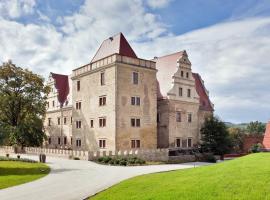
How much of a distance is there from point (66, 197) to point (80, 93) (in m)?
34.4

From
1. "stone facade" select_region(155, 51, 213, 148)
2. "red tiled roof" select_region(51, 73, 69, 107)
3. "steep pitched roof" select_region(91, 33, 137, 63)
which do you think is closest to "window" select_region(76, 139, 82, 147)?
"stone facade" select_region(155, 51, 213, 148)

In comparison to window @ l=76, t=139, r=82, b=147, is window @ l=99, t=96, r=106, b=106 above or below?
above

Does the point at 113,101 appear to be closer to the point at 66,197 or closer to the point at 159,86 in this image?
the point at 159,86

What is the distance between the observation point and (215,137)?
46.2 meters

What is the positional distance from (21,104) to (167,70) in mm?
24994

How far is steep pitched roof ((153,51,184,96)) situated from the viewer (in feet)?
159

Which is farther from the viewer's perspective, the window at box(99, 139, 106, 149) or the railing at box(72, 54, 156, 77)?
the window at box(99, 139, 106, 149)

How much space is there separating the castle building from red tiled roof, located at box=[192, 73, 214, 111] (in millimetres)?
1425

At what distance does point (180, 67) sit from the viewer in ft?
160

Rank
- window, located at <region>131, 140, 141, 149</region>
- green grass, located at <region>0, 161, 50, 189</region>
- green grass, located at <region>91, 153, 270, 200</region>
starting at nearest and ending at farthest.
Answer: green grass, located at <region>91, 153, 270, 200</region> → green grass, located at <region>0, 161, 50, 189</region> → window, located at <region>131, 140, 141, 149</region>

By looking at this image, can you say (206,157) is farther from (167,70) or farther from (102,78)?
(102,78)

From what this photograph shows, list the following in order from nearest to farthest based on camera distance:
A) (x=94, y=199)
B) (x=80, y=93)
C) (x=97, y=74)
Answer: (x=94, y=199), (x=97, y=74), (x=80, y=93)

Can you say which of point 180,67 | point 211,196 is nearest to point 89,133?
point 180,67

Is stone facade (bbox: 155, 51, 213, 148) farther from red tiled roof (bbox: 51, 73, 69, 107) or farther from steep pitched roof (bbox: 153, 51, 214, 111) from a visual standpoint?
red tiled roof (bbox: 51, 73, 69, 107)
